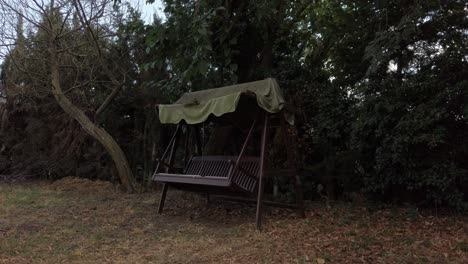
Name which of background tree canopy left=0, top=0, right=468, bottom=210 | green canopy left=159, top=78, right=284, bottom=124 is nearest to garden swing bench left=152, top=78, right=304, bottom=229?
green canopy left=159, top=78, right=284, bottom=124

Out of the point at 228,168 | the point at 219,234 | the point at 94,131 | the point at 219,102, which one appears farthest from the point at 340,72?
the point at 94,131

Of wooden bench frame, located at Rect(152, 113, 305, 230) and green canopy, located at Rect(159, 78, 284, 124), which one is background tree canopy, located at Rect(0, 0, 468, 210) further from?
wooden bench frame, located at Rect(152, 113, 305, 230)

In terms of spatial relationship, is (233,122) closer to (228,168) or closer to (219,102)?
(228,168)

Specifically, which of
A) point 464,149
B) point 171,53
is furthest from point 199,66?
point 464,149

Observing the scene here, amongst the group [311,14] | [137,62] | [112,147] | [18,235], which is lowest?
[18,235]

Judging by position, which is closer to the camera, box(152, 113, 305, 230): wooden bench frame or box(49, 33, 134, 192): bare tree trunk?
box(152, 113, 305, 230): wooden bench frame

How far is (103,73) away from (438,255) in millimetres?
10938

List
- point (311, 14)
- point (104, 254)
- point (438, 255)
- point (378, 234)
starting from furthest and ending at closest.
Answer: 1. point (311, 14)
2. point (378, 234)
3. point (104, 254)
4. point (438, 255)

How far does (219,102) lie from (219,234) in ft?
7.17

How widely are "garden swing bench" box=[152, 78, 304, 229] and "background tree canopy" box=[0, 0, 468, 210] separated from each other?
883mm

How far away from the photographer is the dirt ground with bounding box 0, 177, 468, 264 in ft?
18.1

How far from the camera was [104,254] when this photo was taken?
5.84m

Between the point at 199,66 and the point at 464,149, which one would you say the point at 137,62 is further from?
the point at 464,149

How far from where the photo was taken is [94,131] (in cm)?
1191
